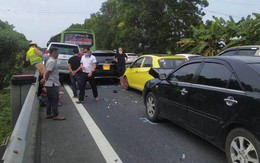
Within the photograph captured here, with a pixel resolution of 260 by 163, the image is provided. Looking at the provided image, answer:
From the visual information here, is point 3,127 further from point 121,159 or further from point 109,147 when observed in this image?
point 121,159

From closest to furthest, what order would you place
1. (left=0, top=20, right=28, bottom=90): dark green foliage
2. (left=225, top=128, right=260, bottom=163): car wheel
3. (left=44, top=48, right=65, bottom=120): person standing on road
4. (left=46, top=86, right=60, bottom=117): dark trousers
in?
(left=225, top=128, right=260, bottom=163): car wheel < (left=44, top=48, right=65, bottom=120): person standing on road < (left=46, top=86, right=60, bottom=117): dark trousers < (left=0, top=20, right=28, bottom=90): dark green foliage

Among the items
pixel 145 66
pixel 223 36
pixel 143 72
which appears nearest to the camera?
pixel 143 72

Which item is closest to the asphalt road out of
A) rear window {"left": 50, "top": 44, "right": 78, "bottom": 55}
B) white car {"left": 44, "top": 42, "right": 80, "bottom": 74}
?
white car {"left": 44, "top": 42, "right": 80, "bottom": 74}

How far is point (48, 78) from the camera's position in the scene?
753 cm

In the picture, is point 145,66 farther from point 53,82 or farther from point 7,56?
point 7,56

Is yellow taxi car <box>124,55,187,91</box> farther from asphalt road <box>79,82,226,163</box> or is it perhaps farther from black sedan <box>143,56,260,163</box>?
black sedan <box>143,56,260,163</box>

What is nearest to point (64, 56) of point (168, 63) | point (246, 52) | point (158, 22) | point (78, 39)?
point (168, 63)

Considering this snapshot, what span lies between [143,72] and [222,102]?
6.31 meters

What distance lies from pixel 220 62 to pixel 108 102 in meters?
5.32

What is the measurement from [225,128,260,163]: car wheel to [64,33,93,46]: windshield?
21.3 m

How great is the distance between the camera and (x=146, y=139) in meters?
A: 5.96

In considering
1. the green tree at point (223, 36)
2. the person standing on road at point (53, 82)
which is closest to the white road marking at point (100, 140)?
the person standing on road at point (53, 82)

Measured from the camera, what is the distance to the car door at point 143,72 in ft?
34.7

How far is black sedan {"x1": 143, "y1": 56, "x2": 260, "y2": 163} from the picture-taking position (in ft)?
13.4
